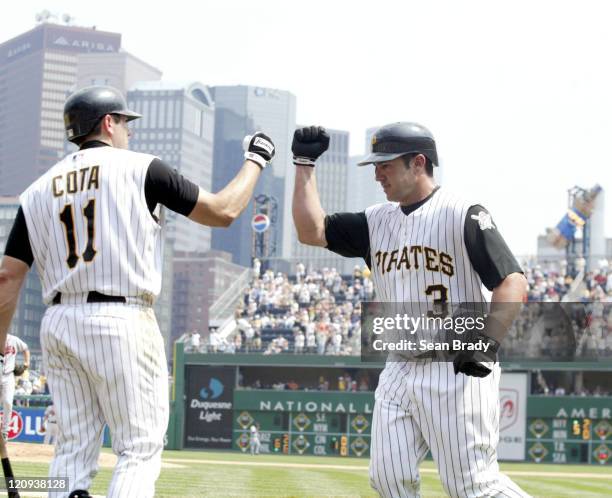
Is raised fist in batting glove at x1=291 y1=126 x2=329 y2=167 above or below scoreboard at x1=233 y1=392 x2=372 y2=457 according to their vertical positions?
above

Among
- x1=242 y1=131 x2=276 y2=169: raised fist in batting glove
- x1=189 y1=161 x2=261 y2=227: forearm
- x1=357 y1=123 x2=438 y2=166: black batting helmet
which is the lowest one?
x1=189 y1=161 x2=261 y2=227: forearm

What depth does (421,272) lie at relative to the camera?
627cm

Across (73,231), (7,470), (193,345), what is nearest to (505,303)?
(73,231)

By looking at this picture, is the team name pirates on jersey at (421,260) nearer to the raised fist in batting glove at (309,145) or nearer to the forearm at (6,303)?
the raised fist in batting glove at (309,145)

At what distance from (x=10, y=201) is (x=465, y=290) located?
13356 centimetres

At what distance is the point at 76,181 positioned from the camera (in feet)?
17.6

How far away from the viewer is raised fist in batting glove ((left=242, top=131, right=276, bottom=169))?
5.82 meters

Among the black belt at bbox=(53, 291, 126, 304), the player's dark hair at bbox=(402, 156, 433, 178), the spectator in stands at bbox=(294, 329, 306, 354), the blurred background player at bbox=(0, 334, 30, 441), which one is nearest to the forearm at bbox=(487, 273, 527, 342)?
the player's dark hair at bbox=(402, 156, 433, 178)

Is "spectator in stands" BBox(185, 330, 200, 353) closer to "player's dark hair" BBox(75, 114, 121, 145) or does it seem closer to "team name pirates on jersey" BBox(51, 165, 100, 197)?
"player's dark hair" BBox(75, 114, 121, 145)

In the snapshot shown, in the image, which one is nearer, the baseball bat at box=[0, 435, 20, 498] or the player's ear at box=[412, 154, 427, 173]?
the baseball bat at box=[0, 435, 20, 498]

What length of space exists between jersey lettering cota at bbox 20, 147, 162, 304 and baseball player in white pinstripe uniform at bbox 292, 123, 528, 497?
1525mm

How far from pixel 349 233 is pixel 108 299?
6.10 feet

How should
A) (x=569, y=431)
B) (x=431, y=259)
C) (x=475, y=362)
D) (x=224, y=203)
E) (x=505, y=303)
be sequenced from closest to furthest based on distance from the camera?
(x=224, y=203) < (x=475, y=362) < (x=505, y=303) < (x=431, y=259) < (x=569, y=431)

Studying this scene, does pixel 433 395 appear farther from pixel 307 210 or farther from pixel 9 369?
pixel 9 369
